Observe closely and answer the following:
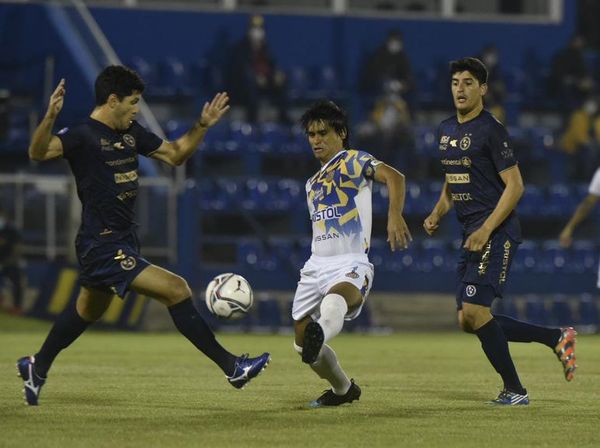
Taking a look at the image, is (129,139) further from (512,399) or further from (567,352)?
(567,352)

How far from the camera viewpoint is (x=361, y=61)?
27.3 metres

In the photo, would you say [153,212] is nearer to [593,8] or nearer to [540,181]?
[540,181]

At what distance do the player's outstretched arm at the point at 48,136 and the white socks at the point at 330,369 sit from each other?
1.97 meters

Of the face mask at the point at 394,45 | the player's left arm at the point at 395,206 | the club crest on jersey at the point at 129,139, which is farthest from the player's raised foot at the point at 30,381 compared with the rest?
the face mask at the point at 394,45

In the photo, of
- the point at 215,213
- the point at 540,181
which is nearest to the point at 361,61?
the point at 540,181

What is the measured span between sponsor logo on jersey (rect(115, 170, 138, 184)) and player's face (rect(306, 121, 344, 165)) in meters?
1.16

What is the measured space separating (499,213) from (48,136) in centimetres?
284

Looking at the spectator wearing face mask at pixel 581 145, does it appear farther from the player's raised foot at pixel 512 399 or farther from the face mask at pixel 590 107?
the player's raised foot at pixel 512 399

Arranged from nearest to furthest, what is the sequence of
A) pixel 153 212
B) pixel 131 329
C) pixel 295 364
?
1. pixel 295 364
2. pixel 131 329
3. pixel 153 212

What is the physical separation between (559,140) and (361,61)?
13.9ft

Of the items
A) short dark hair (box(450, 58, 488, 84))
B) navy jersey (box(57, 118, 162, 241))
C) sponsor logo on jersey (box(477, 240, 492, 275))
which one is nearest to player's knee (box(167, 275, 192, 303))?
navy jersey (box(57, 118, 162, 241))

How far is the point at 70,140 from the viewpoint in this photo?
8.72 metres

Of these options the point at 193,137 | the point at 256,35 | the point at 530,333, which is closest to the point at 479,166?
the point at 530,333

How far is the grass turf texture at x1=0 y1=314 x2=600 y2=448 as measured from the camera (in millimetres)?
7422
